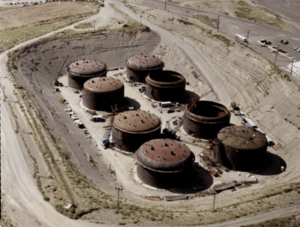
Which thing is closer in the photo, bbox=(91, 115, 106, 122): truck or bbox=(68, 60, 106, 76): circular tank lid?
bbox=(91, 115, 106, 122): truck

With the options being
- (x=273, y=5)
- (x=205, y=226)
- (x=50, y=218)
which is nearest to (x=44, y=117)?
(x=50, y=218)

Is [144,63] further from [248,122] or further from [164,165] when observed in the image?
[164,165]

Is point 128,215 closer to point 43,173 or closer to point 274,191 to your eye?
point 43,173

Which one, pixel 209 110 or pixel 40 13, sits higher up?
pixel 40 13

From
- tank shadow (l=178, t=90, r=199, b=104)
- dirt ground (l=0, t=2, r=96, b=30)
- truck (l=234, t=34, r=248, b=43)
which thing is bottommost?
tank shadow (l=178, t=90, r=199, b=104)

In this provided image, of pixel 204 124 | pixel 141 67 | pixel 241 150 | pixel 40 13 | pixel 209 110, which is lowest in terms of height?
pixel 209 110

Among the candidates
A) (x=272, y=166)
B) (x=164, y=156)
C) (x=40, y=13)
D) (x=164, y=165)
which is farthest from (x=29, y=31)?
(x=272, y=166)

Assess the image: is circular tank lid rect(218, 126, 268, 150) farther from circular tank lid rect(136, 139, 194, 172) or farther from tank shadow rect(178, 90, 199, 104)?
tank shadow rect(178, 90, 199, 104)

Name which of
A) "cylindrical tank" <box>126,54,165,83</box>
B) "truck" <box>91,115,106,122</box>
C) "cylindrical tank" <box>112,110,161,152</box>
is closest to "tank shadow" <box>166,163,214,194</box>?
"cylindrical tank" <box>112,110,161,152</box>
